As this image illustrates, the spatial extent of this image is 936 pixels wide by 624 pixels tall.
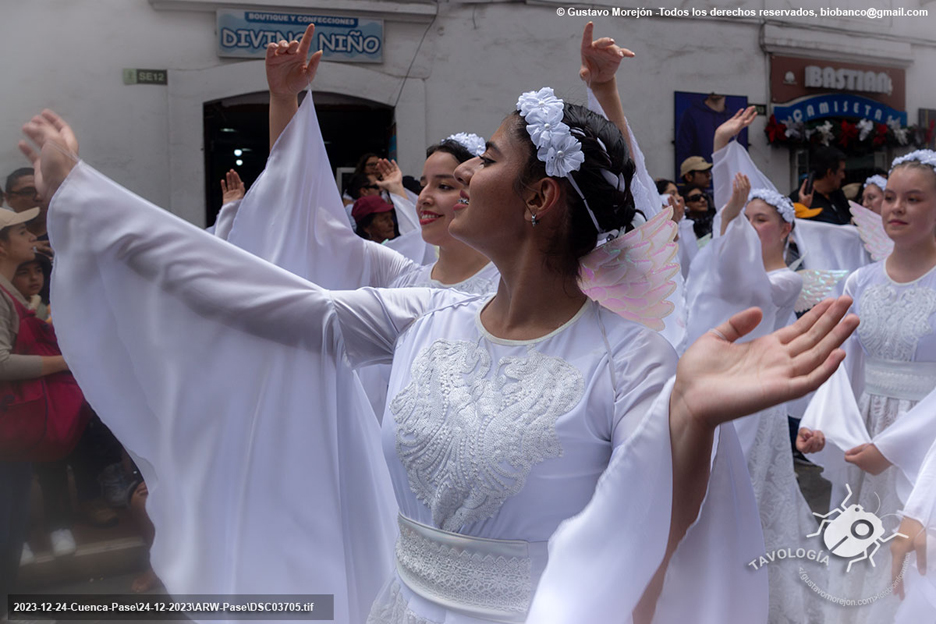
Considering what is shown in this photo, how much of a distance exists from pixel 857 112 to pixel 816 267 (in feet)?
17.1

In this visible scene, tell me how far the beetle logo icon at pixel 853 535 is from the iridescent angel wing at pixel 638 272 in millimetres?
1599

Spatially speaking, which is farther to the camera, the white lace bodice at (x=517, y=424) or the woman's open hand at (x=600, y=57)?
the woman's open hand at (x=600, y=57)

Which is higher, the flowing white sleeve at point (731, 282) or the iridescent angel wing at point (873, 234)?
the iridescent angel wing at point (873, 234)

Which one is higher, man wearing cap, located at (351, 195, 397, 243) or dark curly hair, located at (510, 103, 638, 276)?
dark curly hair, located at (510, 103, 638, 276)

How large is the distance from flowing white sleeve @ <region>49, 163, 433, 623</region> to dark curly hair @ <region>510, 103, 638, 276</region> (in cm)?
39

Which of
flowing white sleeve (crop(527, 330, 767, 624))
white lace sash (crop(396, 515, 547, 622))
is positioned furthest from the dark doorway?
flowing white sleeve (crop(527, 330, 767, 624))

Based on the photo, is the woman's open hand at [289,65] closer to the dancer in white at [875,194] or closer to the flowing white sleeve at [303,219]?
the flowing white sleeve at [303,219]

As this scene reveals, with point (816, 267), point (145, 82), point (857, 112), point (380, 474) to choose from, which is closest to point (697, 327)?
point (816, 267)

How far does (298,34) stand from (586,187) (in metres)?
6.27

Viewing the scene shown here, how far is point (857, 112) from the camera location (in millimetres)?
9648

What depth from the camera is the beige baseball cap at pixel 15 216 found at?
10.4ft

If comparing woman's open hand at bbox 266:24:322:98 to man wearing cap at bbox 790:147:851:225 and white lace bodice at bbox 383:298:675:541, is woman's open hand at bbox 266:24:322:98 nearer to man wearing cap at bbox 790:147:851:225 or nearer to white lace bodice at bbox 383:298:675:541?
white lace bodice at bbox 383:298:675:541

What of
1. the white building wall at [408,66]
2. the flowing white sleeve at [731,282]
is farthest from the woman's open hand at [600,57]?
the white building wall at [408,66]

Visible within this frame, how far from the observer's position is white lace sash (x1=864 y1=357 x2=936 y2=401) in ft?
11.1
